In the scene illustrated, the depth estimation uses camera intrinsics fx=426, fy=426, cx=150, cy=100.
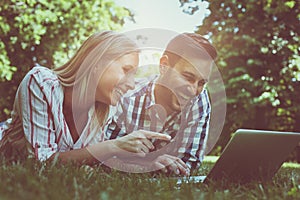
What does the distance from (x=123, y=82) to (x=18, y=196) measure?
5.33 ft

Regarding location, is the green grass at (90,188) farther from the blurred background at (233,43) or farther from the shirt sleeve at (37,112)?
the blurred background at (233,43)

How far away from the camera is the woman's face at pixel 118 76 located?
278 cm

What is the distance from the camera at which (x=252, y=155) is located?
2.15 metres

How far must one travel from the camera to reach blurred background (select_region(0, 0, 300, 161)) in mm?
9945

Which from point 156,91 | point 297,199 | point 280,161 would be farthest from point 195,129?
point 297,199

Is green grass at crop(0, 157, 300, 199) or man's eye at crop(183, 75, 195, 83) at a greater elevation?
man's eye at crop(183, 75, 195, 83)

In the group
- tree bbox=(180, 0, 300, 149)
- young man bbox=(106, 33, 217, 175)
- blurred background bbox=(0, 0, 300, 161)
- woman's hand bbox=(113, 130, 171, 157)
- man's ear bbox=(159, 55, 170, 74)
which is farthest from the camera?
tree bbox=(180, 0, 300, 149)

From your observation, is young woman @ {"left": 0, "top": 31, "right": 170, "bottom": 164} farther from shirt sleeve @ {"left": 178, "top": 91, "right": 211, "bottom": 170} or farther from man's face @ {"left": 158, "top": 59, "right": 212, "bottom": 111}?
shirt sleeve @ {"left": 178, "top": 91, "right": 211, "bottom": 170}

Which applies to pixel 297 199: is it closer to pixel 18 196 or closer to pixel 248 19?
pixel 18 196

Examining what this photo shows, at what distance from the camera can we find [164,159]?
2855 millimetres

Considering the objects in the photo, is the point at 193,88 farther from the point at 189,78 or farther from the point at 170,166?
the point at 170,166

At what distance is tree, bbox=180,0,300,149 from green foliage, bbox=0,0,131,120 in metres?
2.24

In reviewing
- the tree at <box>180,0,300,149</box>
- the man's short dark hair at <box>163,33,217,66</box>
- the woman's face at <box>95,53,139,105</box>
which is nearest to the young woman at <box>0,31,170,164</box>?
the woman's face at <box>95,53,139,105</box>

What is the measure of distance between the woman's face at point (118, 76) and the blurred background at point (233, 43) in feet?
22.8
